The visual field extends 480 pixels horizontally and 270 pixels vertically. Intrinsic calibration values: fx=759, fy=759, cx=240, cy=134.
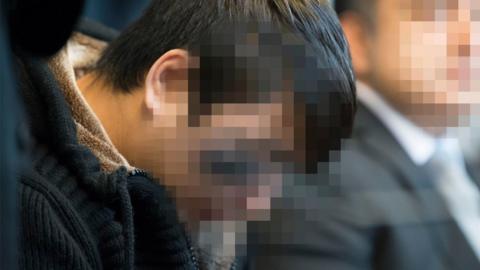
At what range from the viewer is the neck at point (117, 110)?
54 centimetres

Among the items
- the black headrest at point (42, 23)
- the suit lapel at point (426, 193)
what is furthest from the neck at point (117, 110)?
the suit lapel at point (426, 193)

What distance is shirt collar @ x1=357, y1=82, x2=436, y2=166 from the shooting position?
0.62 meters

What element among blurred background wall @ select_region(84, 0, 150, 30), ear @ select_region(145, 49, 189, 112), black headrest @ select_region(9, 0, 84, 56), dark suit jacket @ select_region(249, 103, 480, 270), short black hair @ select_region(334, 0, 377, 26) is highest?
blurred background wall @ select_region(84, 0, 150, 30)

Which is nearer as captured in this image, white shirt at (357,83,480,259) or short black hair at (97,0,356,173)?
short black hair at (97,0,356,173)

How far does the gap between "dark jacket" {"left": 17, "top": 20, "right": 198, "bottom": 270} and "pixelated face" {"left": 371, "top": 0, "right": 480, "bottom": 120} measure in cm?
21

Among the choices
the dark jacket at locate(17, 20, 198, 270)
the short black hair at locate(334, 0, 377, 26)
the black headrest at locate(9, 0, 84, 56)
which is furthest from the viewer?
the short black hair at locate(334, 0, 377, 26)

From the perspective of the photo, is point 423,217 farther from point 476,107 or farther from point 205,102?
point 205,102

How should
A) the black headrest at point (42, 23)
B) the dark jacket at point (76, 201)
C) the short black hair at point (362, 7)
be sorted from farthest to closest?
the short black hair at point (362, 7) → the dark jacket at point (76, 201) → the black headrest at point (42, 23)

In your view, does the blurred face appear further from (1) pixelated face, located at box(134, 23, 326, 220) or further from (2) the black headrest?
(2) the black headrest

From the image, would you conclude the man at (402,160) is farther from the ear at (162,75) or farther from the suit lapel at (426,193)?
the ear at (162,75)

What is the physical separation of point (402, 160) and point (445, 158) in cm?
5

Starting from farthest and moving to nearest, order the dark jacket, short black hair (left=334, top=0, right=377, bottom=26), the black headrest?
short black hair (left=334, top=0, right=377, bottom=26) → the dark jacket → the black headrest

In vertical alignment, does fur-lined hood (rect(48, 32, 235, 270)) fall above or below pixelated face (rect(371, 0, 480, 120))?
below

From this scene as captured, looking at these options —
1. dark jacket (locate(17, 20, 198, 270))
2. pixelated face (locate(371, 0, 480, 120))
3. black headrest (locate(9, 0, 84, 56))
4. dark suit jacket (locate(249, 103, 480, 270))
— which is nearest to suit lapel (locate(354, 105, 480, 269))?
dark suit jacket (locate(249, 103, 480, 270))
